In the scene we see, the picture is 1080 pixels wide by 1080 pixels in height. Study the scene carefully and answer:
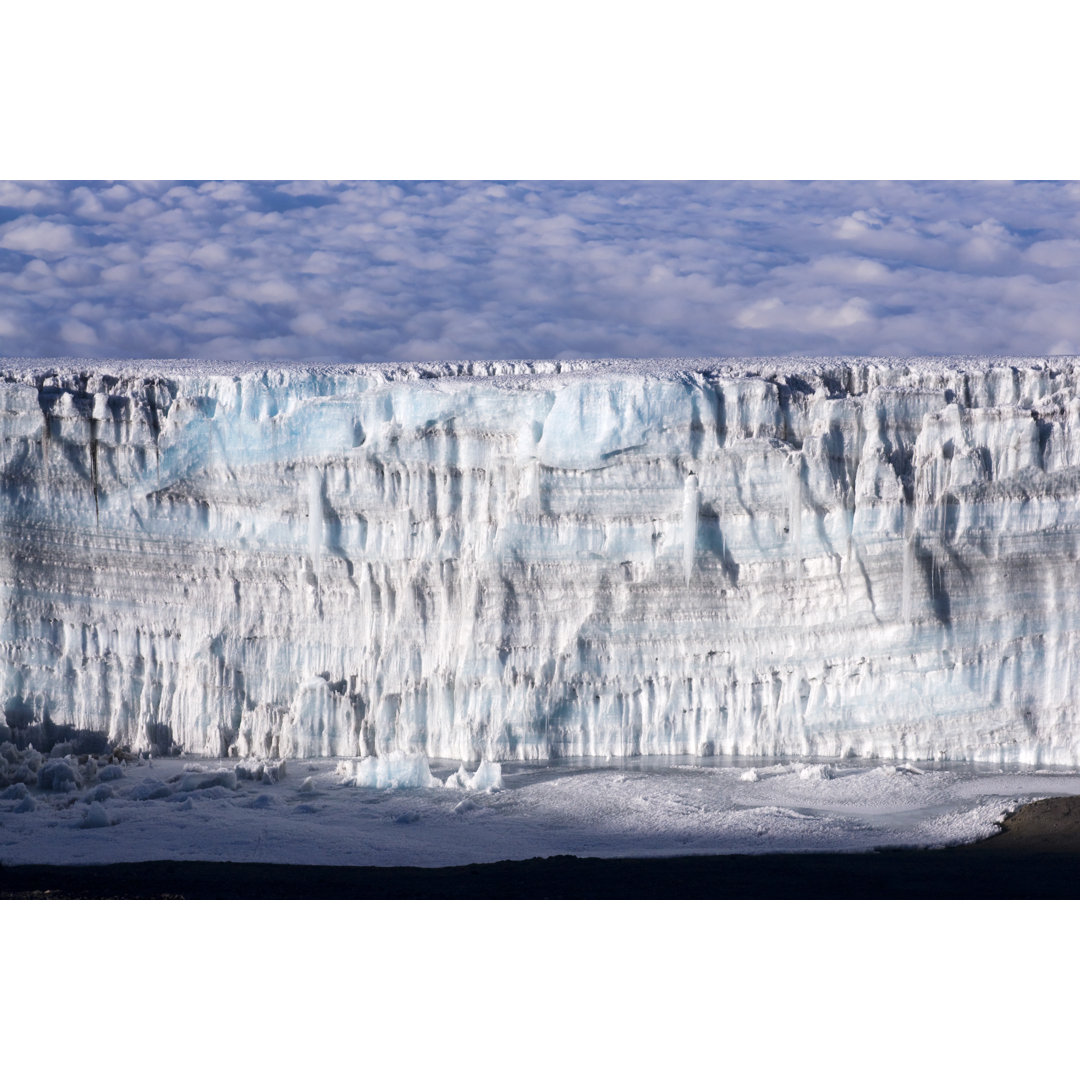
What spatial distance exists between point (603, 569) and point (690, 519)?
968mm

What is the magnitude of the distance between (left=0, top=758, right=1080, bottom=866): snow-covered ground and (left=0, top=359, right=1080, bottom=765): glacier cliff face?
561mm

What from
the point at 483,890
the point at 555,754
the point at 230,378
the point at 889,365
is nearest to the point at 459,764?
the point at 555,754

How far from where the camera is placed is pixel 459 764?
45.6ft

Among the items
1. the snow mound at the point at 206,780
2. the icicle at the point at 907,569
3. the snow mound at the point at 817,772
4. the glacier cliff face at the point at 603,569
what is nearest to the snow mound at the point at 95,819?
the snow mound at the point at 206,780

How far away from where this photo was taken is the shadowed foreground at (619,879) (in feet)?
34.5

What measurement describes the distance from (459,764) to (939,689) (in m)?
4.66

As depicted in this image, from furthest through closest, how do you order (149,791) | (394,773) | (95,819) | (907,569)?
1. (907,569)
2. (394,773)
3. (149,791)
4. (95,819)

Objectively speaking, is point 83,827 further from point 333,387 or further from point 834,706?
point 834,706

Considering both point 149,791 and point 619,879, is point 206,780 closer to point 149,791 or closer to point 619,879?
point 149,791

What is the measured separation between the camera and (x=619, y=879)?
1084cm

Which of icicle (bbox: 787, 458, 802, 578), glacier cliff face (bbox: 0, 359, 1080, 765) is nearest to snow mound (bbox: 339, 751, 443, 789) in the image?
glacier cliff face (bbox: 0, 359, 1080, 765)

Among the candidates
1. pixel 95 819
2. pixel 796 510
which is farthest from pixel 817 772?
pixel 95 819

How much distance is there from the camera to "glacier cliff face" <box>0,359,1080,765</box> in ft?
46.1

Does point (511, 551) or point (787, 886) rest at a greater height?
point (511, 551)
